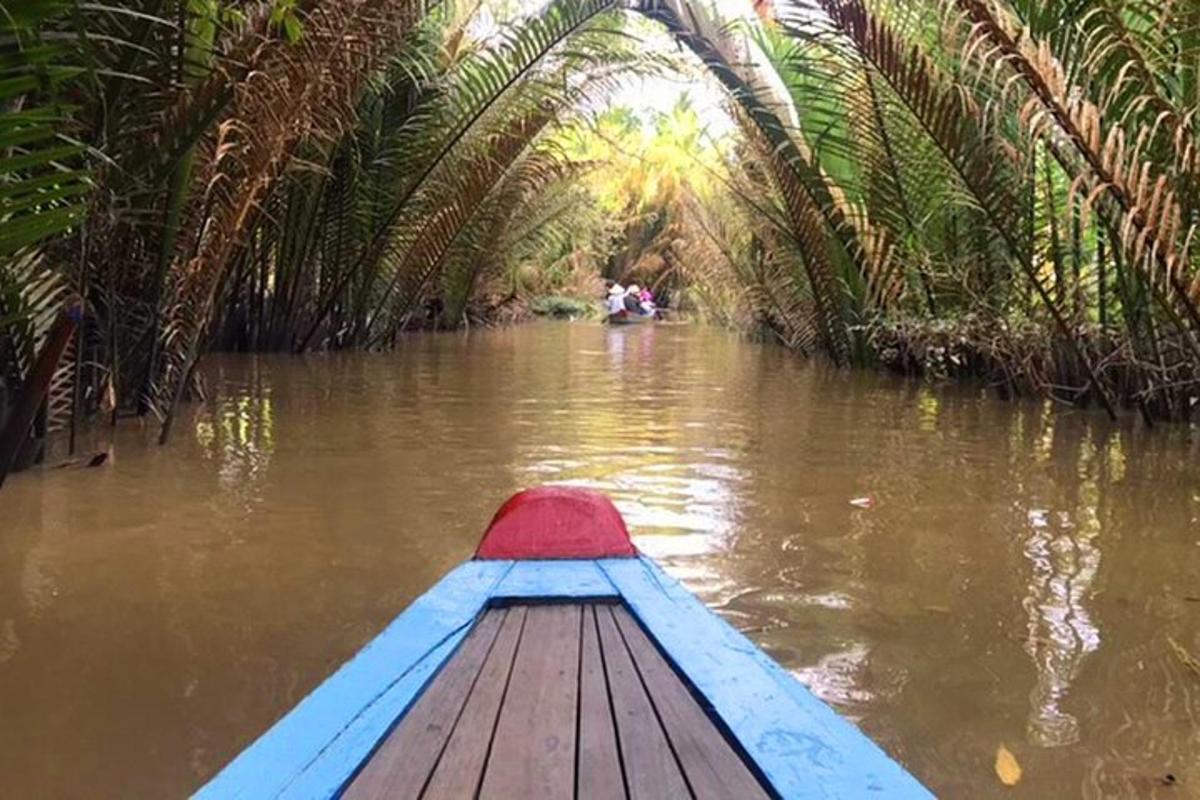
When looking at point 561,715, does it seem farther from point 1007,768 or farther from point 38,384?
point 38,384

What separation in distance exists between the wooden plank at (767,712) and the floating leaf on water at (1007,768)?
Result: 1.62 feet

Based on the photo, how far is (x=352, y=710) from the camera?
5.49 ft

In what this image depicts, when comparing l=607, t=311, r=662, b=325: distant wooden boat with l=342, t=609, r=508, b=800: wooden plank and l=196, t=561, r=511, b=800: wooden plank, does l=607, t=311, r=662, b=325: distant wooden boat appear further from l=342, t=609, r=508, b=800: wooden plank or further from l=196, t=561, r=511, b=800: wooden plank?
l=342, t=609, r=508, b=800: wooden plank

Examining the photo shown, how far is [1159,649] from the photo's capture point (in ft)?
9.21

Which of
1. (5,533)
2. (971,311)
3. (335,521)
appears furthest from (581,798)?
(971,311)

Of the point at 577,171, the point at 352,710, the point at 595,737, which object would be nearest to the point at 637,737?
the point at 595,737

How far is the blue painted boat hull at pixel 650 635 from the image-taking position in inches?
56.1

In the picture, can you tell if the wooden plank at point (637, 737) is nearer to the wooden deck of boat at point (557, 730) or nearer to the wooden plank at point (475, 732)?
the wooden deck of boat at point (557, 730)

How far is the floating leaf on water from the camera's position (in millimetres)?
2100

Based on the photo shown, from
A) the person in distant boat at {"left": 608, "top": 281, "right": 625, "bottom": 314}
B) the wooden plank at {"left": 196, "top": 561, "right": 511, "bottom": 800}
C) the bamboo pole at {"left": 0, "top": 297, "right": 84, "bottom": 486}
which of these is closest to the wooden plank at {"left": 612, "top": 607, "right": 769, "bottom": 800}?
the wooden plank at {"left": 196, "top": 561, "right": 511, "bottom": 800}

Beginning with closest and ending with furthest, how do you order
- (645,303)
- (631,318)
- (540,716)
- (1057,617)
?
(540,716) → (1057,617) → (631,318) → (645,303)

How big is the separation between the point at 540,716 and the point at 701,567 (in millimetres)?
1775

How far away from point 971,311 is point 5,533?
6.37 metres

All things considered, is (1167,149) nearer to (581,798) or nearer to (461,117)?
(581,798)
